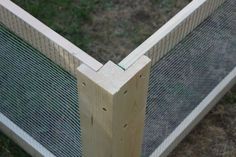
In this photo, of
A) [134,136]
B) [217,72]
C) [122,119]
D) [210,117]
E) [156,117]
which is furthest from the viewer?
[210,117]

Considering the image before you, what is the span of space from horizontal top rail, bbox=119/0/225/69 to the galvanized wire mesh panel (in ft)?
0.24

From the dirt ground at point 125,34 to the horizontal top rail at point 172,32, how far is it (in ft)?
3.11

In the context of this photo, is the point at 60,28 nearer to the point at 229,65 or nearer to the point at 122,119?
the point at 229,65

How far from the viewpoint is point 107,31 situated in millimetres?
3078

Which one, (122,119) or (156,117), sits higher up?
(122,119)

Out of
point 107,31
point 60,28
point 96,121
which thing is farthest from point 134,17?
point 96,121

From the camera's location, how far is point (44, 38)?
1659 mm

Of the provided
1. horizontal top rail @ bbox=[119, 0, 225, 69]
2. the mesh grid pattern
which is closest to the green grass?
the mesh grid pattern

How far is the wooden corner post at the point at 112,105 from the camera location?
1.54 meters

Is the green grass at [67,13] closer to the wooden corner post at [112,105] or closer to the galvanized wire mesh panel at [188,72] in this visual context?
the galvanized wire mesh panel at [188,72]

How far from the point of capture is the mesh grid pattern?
1.86 meters

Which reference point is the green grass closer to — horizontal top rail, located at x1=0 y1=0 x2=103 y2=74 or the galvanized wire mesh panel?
the galvanized wire mesh panel

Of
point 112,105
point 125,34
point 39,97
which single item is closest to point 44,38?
point 112,105

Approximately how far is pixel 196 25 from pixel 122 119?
1.47 feet
